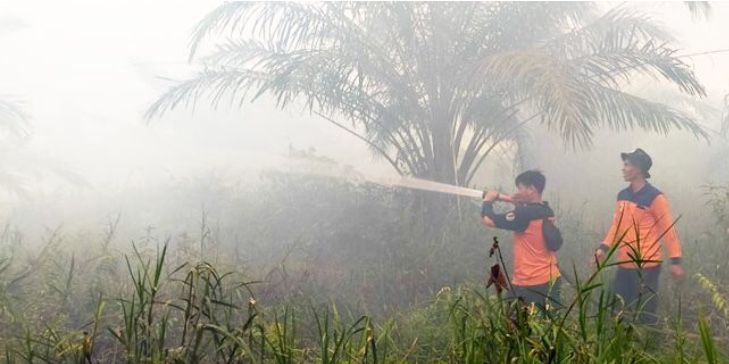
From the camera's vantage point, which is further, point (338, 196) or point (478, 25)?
point (338, 196)

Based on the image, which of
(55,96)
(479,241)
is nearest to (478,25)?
(479,241)

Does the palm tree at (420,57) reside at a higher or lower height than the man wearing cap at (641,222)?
higher

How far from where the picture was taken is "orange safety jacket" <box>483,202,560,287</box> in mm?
3619

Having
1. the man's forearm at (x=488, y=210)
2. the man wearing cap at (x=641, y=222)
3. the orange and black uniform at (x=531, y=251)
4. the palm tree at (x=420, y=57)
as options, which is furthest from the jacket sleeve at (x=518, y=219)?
the palm tree at (x=420, y=57)

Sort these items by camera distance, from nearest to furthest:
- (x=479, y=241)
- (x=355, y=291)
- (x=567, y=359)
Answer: (x=567, y=359), (x=355, y=291), (x=479, y=241)

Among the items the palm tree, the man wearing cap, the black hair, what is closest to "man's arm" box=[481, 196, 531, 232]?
the black hair

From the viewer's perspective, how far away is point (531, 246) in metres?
3.65

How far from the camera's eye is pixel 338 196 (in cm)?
786

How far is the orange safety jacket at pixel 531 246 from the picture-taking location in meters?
3.62

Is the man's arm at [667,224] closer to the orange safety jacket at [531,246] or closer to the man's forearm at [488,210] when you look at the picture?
the orange safety jacket at [531,246]

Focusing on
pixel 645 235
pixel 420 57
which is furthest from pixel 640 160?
pixel 420 57

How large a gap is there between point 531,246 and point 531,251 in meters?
0.03

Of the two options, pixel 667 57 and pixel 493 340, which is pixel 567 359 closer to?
pixel 493 340

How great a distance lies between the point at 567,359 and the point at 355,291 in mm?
3239
